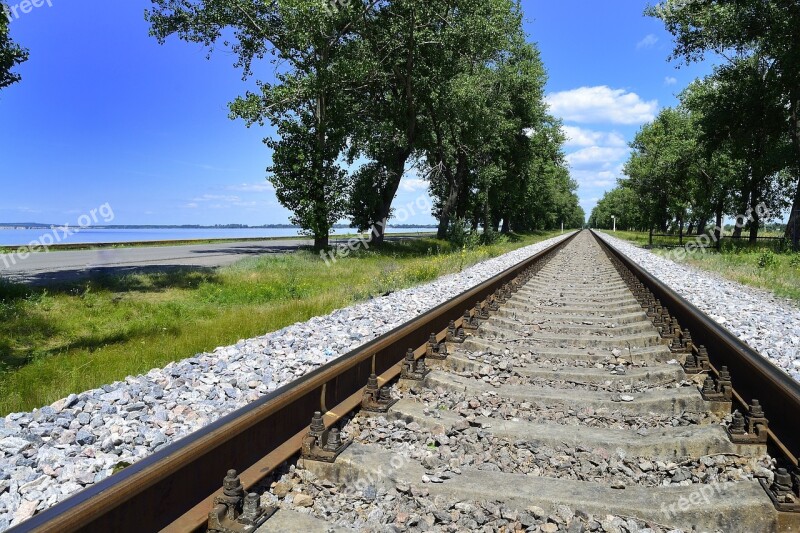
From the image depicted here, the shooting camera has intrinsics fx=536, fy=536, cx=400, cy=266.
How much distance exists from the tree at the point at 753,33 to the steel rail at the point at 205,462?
21846 mm

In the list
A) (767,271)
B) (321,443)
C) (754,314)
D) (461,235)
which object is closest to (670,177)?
(461,235)

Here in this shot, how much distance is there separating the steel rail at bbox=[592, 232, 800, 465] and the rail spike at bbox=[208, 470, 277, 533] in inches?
101

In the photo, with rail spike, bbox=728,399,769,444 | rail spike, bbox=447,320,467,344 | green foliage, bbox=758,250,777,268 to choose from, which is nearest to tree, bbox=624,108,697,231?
green foliage, bbox=758,250,777,268

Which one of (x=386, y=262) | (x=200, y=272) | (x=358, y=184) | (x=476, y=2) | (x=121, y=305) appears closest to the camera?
(x=121, y=305)

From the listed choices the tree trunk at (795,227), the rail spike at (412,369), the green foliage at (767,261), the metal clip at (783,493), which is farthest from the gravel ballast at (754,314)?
the tree trunk at (795,227)

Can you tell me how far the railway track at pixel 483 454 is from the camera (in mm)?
2346

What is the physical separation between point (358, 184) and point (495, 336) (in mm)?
24537

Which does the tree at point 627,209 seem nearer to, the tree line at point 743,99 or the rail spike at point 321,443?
the tree line at point 743,99

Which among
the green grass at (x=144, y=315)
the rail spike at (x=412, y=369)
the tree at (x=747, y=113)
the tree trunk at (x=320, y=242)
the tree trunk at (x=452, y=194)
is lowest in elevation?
the green grass at (x=144, y=315)

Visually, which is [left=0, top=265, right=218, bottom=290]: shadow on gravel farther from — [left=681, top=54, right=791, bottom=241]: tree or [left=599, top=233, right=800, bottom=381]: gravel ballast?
[left=681, top=54, right=791, bottom=241]: tree

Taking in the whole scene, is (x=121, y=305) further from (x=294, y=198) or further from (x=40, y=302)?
(x=294, y=198)

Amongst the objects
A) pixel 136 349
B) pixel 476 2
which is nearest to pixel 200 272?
pixel 136 349

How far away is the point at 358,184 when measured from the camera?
97.2ft

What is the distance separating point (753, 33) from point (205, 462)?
2512cm
